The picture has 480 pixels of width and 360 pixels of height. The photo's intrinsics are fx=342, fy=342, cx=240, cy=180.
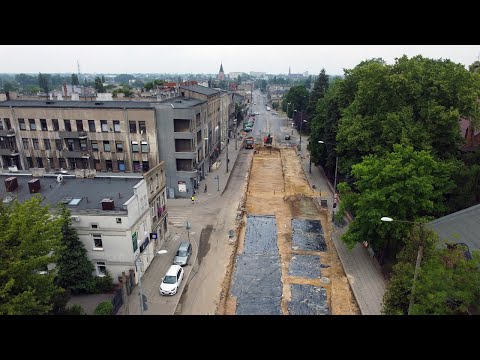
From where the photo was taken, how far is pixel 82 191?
2517cm

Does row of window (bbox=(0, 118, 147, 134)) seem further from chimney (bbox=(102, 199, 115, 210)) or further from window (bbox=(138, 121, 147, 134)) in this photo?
chimney (bbox=(102, 199, 115, 210))

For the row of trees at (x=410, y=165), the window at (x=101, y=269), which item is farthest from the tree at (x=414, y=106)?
the window at (x=101, y=269)

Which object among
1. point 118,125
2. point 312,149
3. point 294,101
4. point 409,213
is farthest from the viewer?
point 294,101

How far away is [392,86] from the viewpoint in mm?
31234

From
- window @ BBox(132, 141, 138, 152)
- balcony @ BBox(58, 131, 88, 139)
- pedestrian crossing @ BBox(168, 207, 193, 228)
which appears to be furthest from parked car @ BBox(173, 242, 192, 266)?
balcony @ BBox(58, 131, 88, 139)

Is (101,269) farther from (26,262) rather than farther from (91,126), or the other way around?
(91,126)

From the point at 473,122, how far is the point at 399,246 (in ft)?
45.5

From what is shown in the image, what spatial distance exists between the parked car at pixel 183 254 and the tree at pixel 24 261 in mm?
11081

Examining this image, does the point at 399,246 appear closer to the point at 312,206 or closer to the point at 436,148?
the point at 436,148

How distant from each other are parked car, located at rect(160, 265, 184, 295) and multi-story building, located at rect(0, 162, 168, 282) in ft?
7.60

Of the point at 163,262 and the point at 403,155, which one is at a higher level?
the point at 403,155

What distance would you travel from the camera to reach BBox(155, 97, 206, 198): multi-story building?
3859cm
